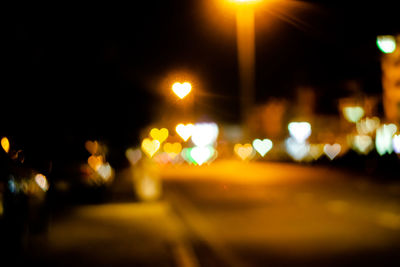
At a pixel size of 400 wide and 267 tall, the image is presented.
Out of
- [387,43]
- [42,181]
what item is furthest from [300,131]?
[42,181]

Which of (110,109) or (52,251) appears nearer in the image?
(52,251)

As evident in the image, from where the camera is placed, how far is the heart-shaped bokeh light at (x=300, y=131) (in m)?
59.8

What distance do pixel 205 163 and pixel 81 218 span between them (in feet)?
138

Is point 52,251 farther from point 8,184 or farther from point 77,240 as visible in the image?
point 8,184

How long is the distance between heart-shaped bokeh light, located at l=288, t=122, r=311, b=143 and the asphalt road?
36.5 metres

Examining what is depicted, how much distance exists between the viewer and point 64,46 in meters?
10.2

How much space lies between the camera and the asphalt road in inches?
415

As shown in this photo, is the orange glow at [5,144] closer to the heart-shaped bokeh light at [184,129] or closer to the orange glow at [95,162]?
the heart-shaped bokeh light at [184,129]

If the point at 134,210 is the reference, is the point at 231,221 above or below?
below

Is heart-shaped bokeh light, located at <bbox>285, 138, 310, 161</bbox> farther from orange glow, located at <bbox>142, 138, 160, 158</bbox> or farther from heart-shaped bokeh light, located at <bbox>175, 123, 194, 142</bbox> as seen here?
heart-shaped bokeh light, located at <bbox>175, 123, 194, 142</bbox>

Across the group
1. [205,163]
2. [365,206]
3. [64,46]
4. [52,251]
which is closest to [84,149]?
[52,251]

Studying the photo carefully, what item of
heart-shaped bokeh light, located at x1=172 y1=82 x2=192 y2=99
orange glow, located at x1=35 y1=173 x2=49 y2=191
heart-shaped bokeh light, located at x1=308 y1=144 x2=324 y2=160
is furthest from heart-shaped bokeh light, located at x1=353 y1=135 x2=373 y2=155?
heart-shaped bokeh light, located at x1=172 y1=82 x2=192 y2=99

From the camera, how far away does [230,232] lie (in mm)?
13969

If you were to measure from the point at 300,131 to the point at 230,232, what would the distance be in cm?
4839
